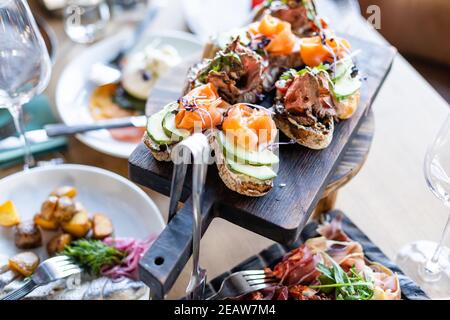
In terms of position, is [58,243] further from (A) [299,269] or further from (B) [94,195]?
(A) [299,269]

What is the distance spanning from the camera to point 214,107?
2.99ft

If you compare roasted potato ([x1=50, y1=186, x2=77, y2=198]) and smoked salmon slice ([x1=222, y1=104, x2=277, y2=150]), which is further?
roasted potato ([x1=50, y1=186, x2=77, y2=198])

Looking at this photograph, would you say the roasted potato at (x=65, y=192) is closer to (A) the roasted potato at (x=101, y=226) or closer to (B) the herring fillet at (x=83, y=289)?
(A) the roasted potato at (x=101, y=226)

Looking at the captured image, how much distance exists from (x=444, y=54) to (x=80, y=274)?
192cm

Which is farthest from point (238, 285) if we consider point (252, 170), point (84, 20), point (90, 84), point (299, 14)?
point (84, 20)

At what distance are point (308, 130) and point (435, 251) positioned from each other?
0.46m

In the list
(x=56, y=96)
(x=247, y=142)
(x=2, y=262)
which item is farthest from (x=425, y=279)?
(x=56, y=96)

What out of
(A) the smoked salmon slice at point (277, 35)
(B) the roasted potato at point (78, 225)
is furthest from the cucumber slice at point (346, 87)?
(B) the roasted potato at point (78, 225)

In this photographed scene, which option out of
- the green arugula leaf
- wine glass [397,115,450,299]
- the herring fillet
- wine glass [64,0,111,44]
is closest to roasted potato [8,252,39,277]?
the herring fillet

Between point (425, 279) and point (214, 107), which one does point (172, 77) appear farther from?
point (425, 279)

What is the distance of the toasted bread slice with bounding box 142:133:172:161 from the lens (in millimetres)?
909

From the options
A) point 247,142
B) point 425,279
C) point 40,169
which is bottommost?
point 425,279

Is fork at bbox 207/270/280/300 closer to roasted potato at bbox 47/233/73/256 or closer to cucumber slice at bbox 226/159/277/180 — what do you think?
cucumber slice at bbox 226/159/277/180

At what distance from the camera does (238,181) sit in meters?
0.86
